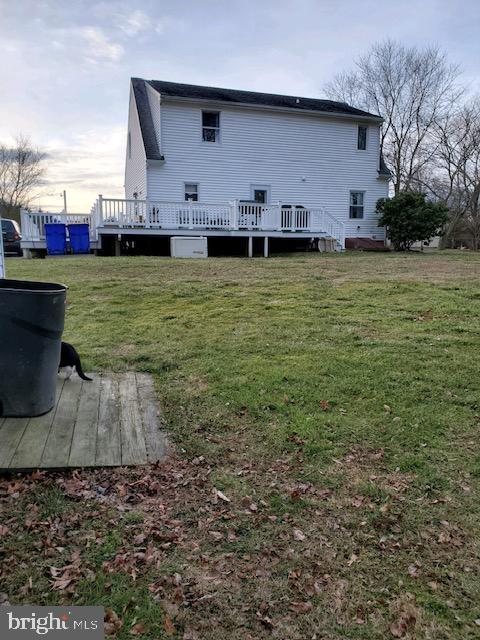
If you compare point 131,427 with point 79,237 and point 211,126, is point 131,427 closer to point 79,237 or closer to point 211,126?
point 79,237

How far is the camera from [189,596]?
184 cm

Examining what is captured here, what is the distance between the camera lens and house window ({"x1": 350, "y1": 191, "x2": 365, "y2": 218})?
67.3ft

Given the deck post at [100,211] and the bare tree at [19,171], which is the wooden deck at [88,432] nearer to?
the deck post at [100,211]

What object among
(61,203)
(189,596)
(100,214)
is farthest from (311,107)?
(61,203)

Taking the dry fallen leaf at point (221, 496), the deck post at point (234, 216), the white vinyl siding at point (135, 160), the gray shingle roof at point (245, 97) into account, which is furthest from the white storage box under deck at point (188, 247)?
the dry fallen leaf at point (221, 496)

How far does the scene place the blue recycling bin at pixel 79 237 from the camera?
1495 centimetres

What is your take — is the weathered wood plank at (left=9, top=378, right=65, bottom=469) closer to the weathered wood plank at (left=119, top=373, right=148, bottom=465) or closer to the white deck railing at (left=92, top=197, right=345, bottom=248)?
the weathered wood plank at (left=119, top=373, right=148, bottom=465)

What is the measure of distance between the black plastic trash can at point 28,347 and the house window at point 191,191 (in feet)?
51.3

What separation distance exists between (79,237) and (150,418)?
1307 centimetres

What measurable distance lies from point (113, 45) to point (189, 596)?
12.2m

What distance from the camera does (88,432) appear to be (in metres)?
3.08

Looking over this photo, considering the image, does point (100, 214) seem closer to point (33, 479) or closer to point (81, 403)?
point (81, 403)

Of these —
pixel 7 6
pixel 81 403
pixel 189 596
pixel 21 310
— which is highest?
pixel 7 6

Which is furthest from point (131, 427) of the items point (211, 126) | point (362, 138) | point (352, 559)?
point (362, 138)
